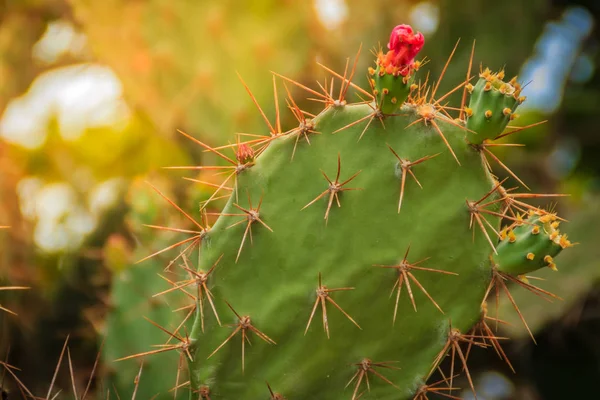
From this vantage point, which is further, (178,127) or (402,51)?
(178,127)

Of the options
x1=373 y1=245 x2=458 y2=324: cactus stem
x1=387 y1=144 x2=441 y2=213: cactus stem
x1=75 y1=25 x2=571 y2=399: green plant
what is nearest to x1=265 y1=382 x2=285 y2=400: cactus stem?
x1=75 y1=25 x2=571 y2=399: green plant

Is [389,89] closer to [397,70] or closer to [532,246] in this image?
[397,70]

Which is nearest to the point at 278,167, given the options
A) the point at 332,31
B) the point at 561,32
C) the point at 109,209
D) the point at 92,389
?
the point at 92,389

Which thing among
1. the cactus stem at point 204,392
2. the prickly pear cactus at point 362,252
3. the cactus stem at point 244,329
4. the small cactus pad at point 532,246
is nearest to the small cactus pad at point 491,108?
the prickly pear cactus at point 362,252

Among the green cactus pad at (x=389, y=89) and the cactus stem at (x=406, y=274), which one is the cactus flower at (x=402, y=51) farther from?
the cactus stem at (x=406, y=274)

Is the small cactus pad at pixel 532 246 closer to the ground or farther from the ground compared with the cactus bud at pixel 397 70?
closer to the ground

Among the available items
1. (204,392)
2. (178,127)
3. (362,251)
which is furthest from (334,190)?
(178,127)

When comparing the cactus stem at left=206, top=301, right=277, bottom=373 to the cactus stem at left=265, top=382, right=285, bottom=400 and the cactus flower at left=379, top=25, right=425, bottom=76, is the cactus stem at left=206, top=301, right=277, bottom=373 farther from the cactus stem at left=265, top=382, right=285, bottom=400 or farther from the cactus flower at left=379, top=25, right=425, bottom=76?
the cactus flower at left=379, top=25, right=425, bottom=76
